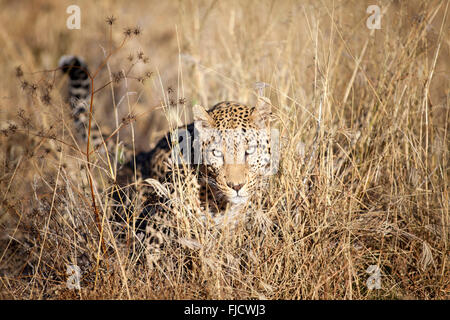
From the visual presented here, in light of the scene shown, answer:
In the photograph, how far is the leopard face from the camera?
3.48 metres

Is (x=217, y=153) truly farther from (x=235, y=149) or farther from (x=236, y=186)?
(x=236, y=186)

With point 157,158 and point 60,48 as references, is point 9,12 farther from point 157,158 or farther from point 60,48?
point 157,158

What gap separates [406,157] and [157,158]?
7.34ft

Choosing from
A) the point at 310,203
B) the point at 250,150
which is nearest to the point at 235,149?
the point at 250,150

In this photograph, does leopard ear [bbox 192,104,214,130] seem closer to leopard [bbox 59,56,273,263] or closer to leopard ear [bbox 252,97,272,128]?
leopard [bbox 59,56,273,263]

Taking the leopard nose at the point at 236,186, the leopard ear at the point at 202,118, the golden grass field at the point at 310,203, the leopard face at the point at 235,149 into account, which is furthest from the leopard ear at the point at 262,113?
the leopard nose at the point at 236,186

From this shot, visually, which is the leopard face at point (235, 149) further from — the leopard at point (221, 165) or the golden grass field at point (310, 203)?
the golden grass field at point (310, 203)

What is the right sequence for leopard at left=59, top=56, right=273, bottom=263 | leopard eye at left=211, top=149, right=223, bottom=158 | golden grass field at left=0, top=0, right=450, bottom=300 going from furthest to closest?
1. leopard eye at left=211, top=149, right=223, bottom=158
2. leopard at left=59, top=56, right=273, bottom=263
3. golden grass field at left=0, top=0, right=450, bottom=300

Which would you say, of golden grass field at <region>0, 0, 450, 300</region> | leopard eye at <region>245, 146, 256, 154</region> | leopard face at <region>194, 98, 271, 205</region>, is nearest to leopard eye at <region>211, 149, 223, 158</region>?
leopard face at <region>194, 98, 271, 205</region>

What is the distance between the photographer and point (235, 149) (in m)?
3.52

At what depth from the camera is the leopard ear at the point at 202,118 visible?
3.59 metres

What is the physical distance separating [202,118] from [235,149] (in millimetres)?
363

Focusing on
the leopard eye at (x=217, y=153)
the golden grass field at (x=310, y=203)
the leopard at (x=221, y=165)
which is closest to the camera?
the golden grass field at (x=310, y=203)

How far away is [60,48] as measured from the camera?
837 cm
